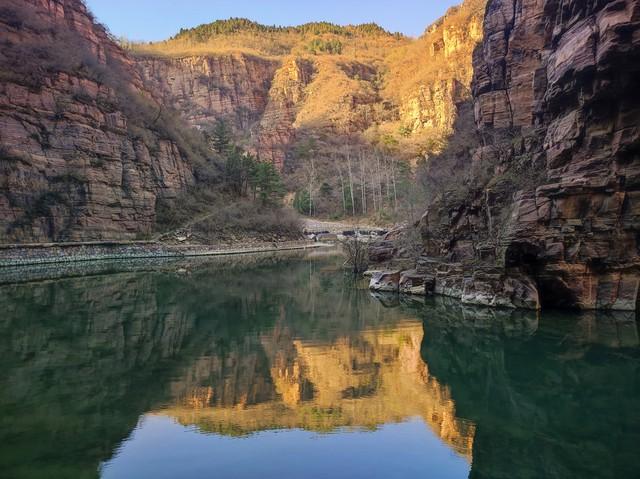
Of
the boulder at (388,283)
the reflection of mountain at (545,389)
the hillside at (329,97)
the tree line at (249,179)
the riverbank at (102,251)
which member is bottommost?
the reflection of mountain at (545,389)

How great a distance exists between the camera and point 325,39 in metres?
191

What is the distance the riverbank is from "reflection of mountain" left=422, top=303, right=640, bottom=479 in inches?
1250

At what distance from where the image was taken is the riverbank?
119ft

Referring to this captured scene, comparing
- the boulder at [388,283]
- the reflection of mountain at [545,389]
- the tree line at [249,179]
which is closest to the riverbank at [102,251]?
the tree line at [249,179]

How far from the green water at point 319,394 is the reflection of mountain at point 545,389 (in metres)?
0.04

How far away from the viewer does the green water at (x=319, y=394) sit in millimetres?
6824

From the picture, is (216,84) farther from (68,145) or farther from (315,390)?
(315,390)

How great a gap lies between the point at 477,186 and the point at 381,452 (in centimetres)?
1935

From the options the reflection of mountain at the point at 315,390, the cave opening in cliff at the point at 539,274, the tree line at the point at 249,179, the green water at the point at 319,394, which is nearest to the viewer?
the green water at the point at 319,394

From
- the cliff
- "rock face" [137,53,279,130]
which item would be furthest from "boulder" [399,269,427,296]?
"rock face" [137,53,279,130]

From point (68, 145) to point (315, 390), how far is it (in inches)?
1643

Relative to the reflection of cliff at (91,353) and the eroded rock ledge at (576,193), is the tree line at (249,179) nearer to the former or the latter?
the reflection of cliff at (91,353)

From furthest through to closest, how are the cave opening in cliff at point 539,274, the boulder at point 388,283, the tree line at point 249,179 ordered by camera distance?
the tree line at point 249,179 < the boulder at point 388,283 < the cave opening in cliff at point 539,274

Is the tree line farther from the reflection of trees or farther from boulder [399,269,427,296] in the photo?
boulder [399,269,427,296]
